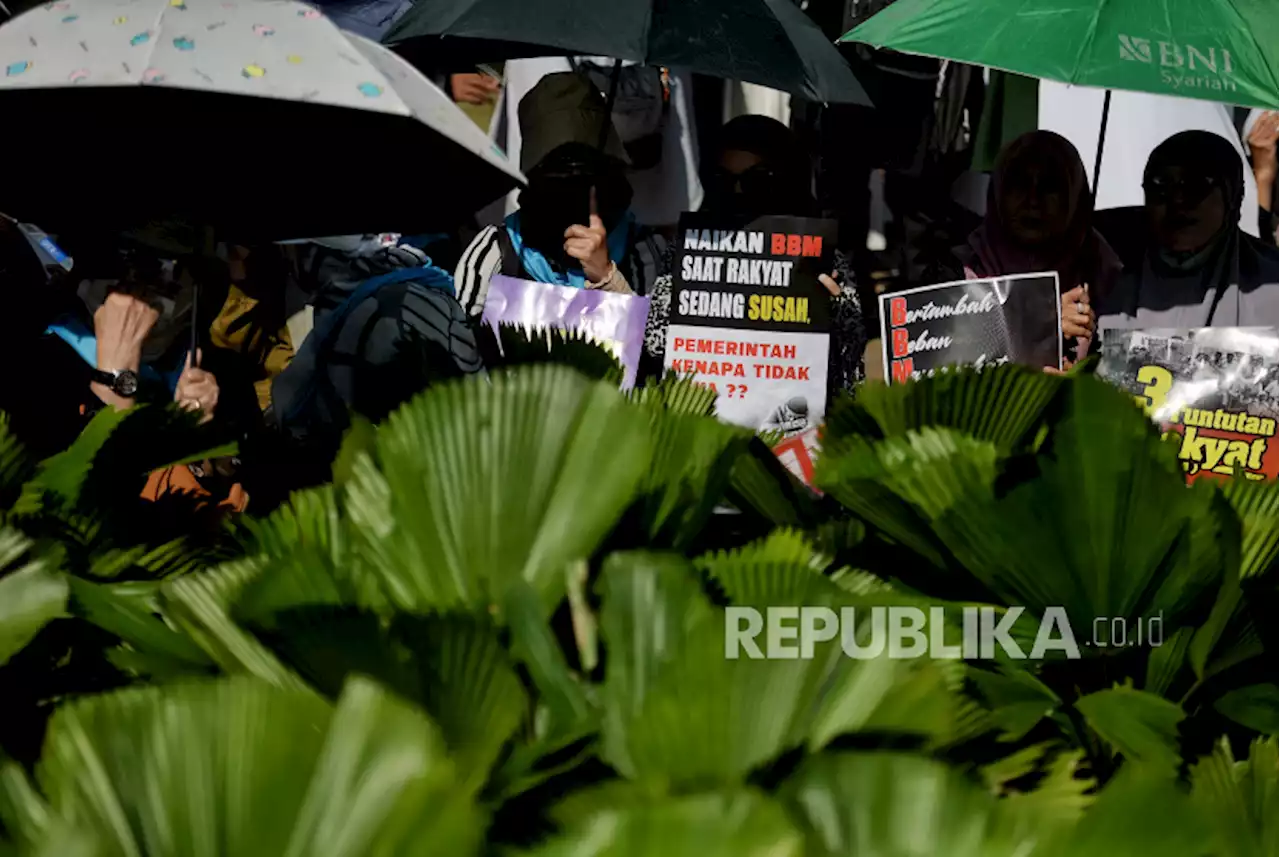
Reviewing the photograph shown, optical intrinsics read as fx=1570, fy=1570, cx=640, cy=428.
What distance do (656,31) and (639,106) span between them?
1.62 metres

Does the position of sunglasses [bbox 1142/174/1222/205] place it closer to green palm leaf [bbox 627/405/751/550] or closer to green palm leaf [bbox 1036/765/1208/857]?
green palm leaf [bbox 627/405/751/550]

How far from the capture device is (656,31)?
446 centimetres

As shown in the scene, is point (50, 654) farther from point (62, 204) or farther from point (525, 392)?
point (62, 204)

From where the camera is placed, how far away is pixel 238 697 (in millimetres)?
745

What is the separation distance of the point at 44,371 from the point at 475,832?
2117 millimetres

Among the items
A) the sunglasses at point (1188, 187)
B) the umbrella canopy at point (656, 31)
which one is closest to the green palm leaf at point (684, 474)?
the umbrella canopy at point (656, 31)

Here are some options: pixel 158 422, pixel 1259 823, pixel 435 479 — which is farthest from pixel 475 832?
pixel 158 422

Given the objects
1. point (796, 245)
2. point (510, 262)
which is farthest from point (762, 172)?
point (510, 262)

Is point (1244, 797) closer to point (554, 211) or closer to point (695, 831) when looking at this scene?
point (695, 831)

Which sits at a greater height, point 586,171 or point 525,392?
point 586,171

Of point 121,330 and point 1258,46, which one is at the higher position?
point 1258,46

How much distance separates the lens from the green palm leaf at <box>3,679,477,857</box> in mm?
704

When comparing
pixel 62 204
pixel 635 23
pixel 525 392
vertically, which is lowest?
pixel 525 392

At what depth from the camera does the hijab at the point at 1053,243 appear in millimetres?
4918
